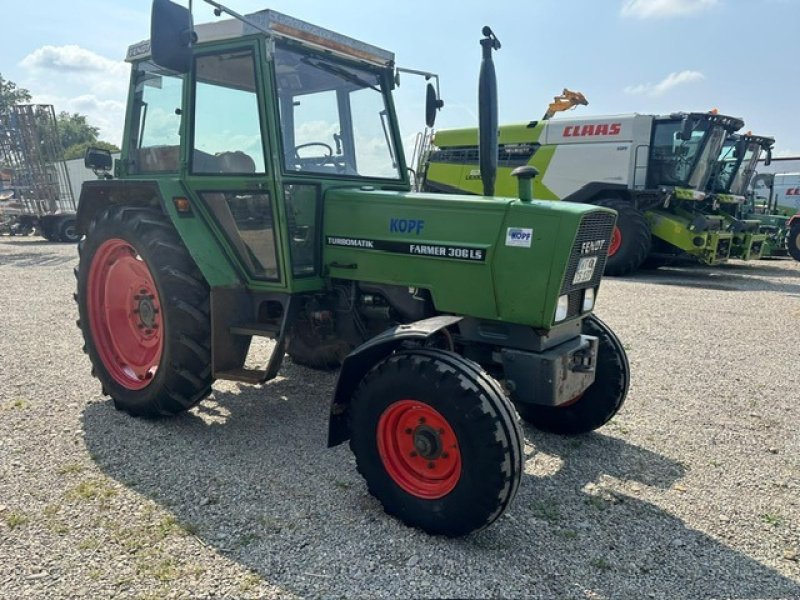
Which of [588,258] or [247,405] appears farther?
[247,405]

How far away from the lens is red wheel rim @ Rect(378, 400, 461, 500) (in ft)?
9.20

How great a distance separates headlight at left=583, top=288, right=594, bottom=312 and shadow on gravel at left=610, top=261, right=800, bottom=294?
7.73 m

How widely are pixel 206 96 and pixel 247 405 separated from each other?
84.8 inches

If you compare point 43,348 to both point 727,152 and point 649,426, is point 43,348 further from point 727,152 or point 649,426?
point 727,152

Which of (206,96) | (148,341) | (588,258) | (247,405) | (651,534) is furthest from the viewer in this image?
(247,405)

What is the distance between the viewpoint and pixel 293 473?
11.1 feet

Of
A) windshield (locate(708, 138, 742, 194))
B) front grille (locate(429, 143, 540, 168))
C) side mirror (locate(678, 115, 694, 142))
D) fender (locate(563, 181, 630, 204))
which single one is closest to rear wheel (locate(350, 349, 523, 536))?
side mirror (locate(678, 115, 694, 142))

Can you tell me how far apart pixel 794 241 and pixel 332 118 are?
14.1 meters

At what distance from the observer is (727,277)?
38.4 ft

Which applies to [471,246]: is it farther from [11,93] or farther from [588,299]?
[11,93]

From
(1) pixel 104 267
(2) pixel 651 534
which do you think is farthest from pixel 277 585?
(1) pixel 104 267

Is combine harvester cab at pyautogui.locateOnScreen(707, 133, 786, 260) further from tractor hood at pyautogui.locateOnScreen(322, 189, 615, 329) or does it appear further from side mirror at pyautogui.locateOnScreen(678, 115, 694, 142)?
tractor hood at pyautogui.locateOnScreen(322, 189, 615, 329)

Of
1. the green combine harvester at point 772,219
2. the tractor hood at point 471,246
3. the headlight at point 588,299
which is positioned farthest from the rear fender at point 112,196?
the green combine harvester at point 772,219

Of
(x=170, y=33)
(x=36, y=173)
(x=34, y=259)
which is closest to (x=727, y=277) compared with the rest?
(x=170, y=33)
